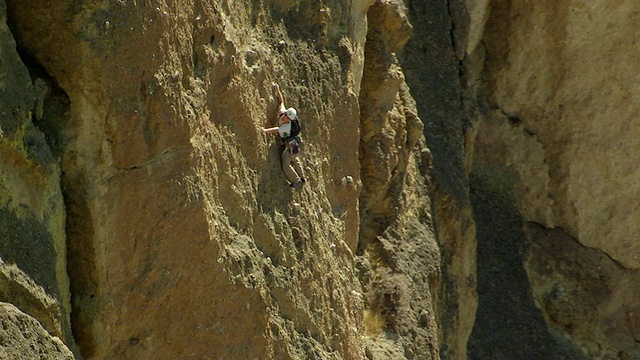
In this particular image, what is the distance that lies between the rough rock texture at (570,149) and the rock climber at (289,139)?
A: 637cm

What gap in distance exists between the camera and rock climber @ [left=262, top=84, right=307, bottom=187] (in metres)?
10.1

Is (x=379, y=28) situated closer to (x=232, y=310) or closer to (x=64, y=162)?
(x=232, y=310)

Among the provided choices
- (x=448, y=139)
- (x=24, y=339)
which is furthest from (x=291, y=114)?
(x=448, y=139)

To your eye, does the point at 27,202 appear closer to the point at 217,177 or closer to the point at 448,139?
the point at 217,177

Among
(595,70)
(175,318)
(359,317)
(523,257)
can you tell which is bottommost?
(175,318)

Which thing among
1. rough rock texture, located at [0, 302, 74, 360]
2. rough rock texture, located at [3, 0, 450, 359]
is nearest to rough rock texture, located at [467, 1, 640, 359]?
rough rock texture, located at [3, 0, 450, 359]

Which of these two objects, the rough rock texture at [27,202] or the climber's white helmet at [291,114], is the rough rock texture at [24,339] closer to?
the rough rock texture at [27,202]

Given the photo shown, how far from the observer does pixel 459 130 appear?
14.7 meters

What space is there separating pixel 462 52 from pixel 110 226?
7.53 metres

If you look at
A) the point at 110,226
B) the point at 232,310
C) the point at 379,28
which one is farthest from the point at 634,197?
the point at 110,226

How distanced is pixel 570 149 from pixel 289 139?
24.5 feet

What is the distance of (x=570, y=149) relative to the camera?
55.5ft

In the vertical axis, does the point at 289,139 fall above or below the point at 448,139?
below

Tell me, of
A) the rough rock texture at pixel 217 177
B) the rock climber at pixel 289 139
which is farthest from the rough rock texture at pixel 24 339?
the rock climber at pixel 289 139
